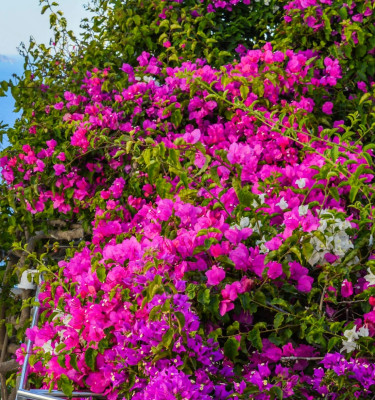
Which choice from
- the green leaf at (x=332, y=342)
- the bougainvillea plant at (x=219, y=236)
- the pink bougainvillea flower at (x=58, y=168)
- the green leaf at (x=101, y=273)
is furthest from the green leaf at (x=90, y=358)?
the pink bougainvillea flower at (x=58, y=168)

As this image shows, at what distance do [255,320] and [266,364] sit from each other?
0.24 metres

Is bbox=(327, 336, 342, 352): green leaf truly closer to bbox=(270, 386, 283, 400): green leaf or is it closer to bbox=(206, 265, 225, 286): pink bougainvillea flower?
bbox=(270, 386, 283, 400): green leaf

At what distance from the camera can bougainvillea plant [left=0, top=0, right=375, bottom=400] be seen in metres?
1.74

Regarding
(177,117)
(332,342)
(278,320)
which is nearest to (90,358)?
(278,320)

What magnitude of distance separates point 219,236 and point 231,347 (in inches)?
14.0

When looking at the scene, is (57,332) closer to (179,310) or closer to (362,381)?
(179,310)

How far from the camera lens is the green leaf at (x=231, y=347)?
1753mm

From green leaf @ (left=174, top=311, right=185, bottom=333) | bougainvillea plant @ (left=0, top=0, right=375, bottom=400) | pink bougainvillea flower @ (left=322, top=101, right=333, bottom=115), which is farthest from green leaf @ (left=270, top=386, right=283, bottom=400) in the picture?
pink bougainvillea flower @ (left=322, top=101, right=333, bottom=115)

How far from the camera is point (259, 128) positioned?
306 centimetres

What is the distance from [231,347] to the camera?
1.76 metres

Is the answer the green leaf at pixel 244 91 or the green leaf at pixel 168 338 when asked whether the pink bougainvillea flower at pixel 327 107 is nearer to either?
the green leaf at pixel 244 91

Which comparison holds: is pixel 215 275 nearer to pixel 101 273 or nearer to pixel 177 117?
pixel 101 273

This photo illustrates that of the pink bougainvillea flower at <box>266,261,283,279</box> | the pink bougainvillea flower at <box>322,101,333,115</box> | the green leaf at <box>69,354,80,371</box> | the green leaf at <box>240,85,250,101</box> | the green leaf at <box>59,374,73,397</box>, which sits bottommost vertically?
the green leaf at <box>59,374,73,397</box>

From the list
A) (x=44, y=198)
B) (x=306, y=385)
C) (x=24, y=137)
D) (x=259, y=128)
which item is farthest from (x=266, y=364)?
(x=24, y=137)
